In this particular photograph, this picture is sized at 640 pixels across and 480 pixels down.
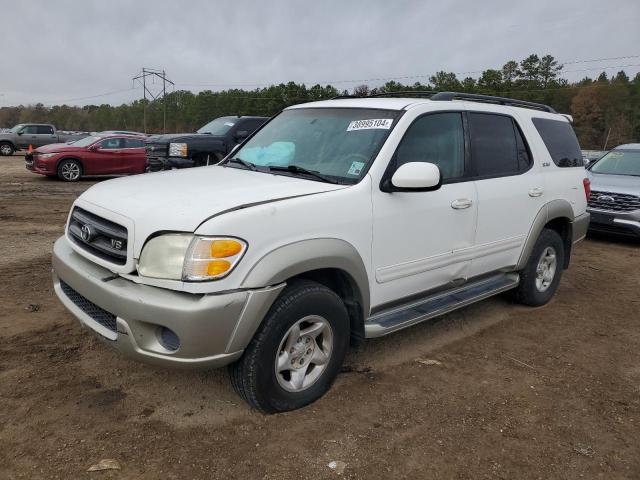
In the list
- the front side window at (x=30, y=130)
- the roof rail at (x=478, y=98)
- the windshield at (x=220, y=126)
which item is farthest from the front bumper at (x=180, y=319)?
the front side window at (x=30, y=130)

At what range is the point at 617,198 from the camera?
8258mm

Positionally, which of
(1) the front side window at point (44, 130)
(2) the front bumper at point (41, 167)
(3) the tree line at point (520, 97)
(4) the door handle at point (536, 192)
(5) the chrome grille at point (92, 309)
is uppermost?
(3) the tree line at point (520, 97)

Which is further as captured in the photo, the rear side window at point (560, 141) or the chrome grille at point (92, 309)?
the rear side window at point (560, 141)

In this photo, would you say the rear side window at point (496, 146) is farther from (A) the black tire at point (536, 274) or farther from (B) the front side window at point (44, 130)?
(B) the front side window at point (44, 130)

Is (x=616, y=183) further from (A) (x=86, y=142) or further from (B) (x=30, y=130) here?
(B) (x=30, y=130)

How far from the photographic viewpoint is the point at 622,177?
28.9 feet

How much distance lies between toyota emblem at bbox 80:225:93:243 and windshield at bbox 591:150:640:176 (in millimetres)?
9204

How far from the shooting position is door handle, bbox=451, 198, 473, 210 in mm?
3621

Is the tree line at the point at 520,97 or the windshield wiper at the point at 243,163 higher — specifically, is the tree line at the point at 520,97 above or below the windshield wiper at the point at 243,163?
above

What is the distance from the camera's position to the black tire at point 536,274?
4.74 meters

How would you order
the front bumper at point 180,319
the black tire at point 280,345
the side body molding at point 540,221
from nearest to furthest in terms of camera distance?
the front bumper at point 180,319, the black tire at point 280,345, the side body molding at point 540,221

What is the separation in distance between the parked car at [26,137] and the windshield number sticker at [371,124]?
24.1 metres

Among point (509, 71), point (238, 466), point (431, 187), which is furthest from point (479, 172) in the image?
point (509, 71)

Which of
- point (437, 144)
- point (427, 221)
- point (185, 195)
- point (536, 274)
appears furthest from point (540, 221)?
point (185, 195)
